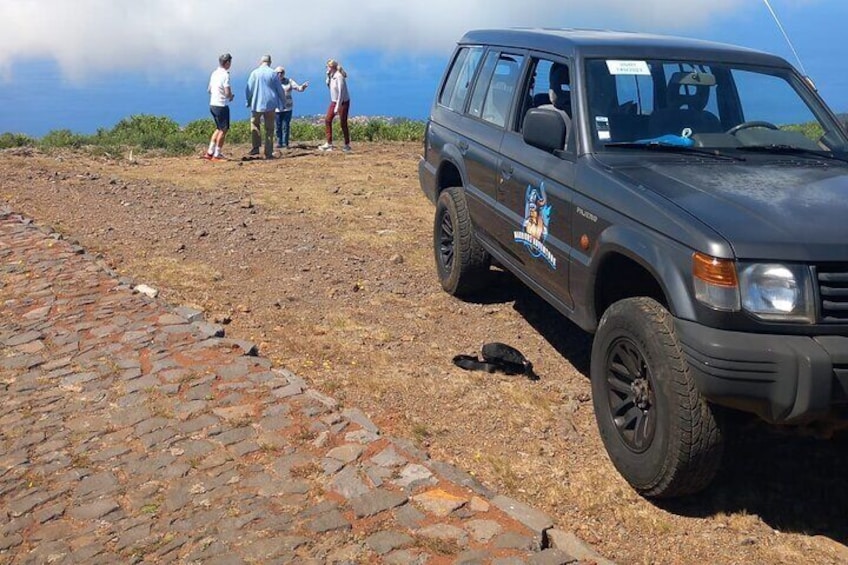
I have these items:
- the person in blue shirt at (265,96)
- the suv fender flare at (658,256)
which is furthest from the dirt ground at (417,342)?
the person in blue shirt at (265,96)

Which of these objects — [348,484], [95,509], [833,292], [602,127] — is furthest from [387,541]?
[602,127]

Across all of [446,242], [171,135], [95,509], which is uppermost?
[446,242]

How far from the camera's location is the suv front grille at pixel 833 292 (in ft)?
12.1

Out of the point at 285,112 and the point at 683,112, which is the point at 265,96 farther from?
the point at 683,112

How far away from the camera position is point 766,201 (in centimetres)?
411

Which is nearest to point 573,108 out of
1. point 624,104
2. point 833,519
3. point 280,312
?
point 624,104

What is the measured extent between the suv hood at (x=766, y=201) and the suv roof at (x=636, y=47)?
102cm

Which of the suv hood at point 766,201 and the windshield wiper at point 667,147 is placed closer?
the suv hood at point 766,201

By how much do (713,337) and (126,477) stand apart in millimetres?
2699

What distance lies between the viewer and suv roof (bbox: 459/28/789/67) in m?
5.50

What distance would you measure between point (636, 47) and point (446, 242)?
256cm

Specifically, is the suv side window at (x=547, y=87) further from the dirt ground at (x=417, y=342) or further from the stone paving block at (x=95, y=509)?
the stone paving block at (x=95, y=509)

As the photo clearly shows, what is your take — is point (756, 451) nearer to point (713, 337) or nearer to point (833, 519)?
point (833, 519)

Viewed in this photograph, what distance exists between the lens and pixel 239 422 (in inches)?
195
